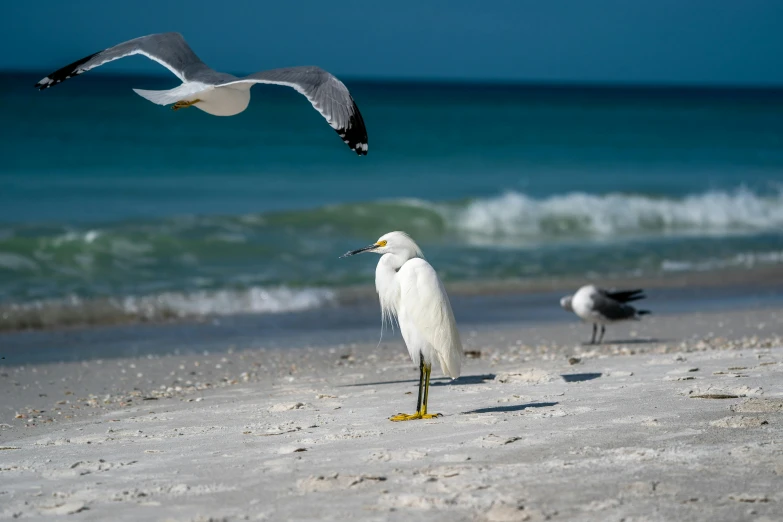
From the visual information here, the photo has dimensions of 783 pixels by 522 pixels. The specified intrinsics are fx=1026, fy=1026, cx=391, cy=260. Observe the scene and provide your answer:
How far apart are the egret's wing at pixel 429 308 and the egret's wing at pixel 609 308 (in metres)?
3.91

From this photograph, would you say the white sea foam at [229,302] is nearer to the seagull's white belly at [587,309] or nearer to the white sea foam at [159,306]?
the white sea foam at [159,306]

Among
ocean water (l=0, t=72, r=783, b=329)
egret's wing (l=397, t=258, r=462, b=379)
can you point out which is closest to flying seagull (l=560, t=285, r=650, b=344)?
ocean water (l=0, t=72, r=783, b=329)

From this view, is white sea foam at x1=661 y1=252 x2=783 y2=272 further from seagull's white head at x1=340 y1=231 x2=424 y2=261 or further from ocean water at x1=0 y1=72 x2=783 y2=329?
seagull's white head at x1=340 y1=231 x2=424 y2=261

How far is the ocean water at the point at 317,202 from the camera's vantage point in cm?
1326

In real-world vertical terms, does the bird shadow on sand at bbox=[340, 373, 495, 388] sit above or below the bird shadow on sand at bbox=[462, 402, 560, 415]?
above

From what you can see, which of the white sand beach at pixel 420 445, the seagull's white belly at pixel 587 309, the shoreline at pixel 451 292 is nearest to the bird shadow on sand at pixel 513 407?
the white sand beach at pixel 420 445

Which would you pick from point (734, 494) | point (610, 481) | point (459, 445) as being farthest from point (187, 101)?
point (734, 494)

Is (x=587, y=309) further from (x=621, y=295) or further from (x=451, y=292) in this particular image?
(x=451, y=292)

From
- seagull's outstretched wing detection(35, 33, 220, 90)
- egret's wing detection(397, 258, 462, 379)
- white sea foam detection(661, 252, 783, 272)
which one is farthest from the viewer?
white sea foam detection(661, 252, 783, 272)

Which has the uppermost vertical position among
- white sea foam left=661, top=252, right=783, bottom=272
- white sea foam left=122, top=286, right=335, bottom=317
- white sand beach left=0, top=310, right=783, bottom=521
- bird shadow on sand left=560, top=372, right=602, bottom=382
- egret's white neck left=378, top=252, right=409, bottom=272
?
white sea foam left=661, top=252, right=783, bottom=272

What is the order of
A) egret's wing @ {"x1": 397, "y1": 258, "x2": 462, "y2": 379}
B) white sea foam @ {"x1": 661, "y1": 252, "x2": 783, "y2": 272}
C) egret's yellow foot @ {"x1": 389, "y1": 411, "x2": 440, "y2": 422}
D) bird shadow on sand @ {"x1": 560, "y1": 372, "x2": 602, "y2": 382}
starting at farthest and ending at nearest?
white sea foam @ {"x1": 661, "y1": 252, "x2": 783, "y2": 272} → bird shadow on sand @ {"x1": 560, "y1": 372, "x2": 602, "y2": 382} → egret's wing @ {"x1": 397, "y1": 258, "x2": 462, "y2": 379} → egret's yellow foot @ {"x1": 389, "y1": 411, "x2": 440, "y2": 422}

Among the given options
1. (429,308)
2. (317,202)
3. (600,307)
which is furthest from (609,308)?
(317,202)

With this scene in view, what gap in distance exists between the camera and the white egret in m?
5.61

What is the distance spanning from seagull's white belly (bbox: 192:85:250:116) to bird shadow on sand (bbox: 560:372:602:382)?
2.68 metres
